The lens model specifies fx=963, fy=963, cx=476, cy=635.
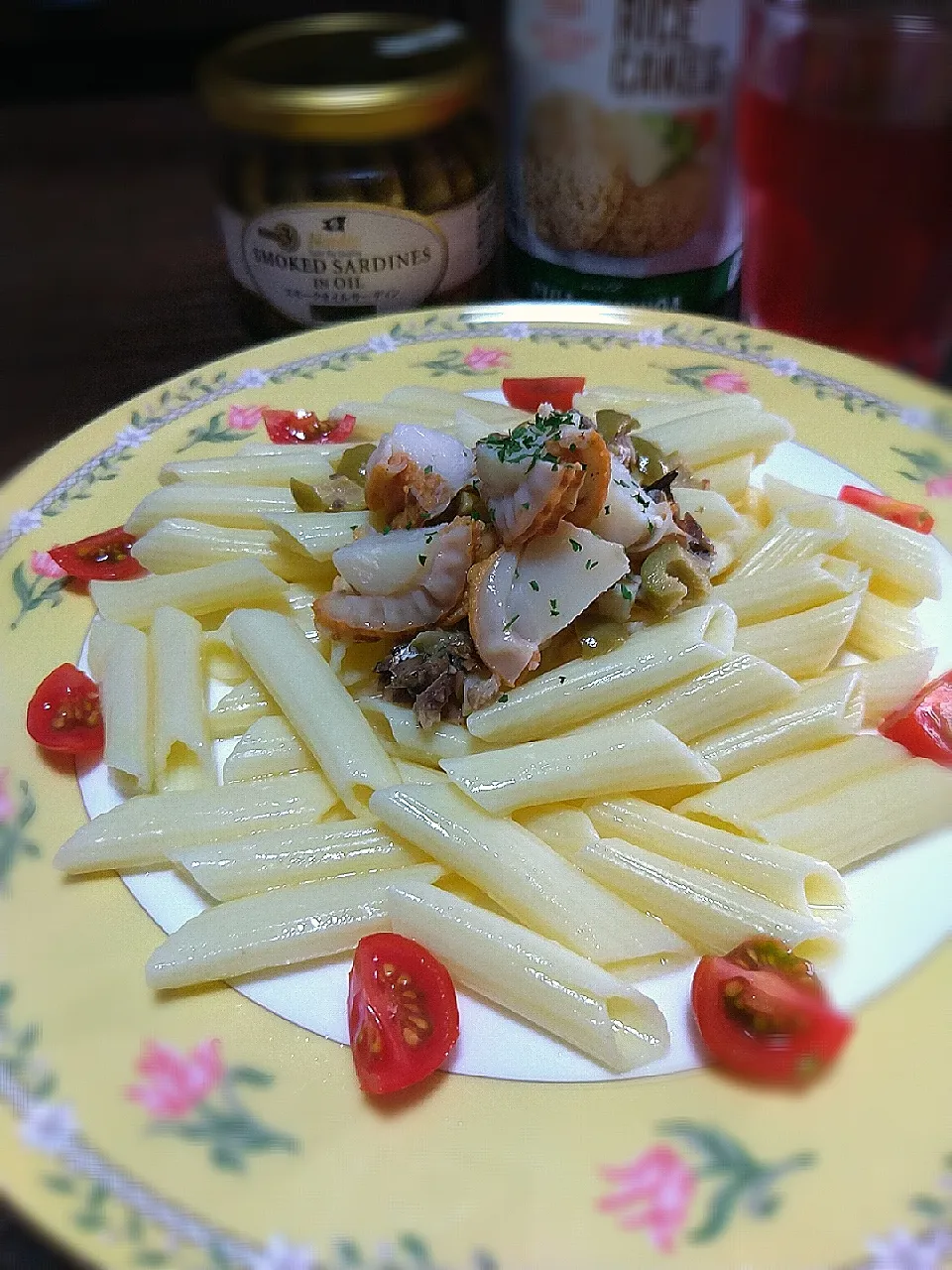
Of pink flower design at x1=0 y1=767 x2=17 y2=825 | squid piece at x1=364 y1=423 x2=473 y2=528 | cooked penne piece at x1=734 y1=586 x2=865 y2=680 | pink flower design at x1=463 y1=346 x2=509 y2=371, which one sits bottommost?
pink flower design at x1=0 y1=767 x2=17 y2=825

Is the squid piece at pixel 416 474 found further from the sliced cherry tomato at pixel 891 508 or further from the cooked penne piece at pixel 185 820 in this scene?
the sliced cherry tomato at pixel 891 508

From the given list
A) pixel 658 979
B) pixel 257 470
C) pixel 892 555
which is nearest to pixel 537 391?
pixel 257 470

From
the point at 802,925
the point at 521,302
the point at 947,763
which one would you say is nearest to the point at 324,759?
the point at 802,925

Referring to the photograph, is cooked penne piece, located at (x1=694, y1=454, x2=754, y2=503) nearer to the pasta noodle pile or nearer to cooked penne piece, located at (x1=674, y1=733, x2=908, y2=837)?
the pasta noodle pile

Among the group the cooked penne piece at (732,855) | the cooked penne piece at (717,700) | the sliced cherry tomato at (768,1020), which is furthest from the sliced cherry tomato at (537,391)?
the sliced cherry tomato at (768,1020)

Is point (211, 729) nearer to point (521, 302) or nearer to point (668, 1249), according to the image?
point (668, 1249)

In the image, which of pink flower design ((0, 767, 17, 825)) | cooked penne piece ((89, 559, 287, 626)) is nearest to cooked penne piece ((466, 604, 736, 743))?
cooked penne piece ((89, 559, 287, 626))

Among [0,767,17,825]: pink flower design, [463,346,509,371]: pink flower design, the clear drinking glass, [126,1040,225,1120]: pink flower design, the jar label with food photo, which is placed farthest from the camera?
[463,346,509,371]: pink flower design

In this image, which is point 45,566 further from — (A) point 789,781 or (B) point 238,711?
(A) point 789,781
